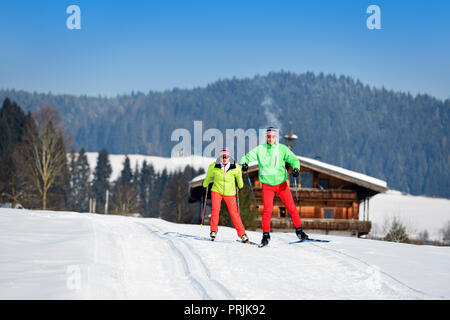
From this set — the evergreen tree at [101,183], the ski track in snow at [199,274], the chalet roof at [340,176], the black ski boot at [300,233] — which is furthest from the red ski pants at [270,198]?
the evergreen tree at [101,183]

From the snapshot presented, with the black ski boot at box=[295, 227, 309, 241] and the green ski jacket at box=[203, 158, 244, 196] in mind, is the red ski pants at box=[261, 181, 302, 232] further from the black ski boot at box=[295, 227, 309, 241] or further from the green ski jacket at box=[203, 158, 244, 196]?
the green ski jacket at box=[203, 158, 244, 196]

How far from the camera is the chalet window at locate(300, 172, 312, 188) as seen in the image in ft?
121

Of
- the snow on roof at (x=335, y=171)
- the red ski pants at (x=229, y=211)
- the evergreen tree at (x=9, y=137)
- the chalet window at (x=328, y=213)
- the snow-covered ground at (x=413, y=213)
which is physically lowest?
the snow-covered ground at (x=413, y=213)

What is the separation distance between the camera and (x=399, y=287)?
6.38 m

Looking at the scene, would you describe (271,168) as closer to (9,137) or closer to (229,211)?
(229,211)

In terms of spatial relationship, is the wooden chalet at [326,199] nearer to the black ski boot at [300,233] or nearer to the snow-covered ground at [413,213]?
the black ski boot at [300,233]

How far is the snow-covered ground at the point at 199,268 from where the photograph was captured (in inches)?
227

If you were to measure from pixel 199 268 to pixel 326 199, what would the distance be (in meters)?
30.5

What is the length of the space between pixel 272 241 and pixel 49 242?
4.36 meters

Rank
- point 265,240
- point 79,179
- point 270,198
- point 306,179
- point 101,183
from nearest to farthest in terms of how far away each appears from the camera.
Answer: point 265,240, point 270,198, point 306,179, point 101,183, point 79,179

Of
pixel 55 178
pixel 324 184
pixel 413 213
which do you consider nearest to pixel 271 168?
pixel 324 184

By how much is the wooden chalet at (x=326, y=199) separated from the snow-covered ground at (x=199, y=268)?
83.2 feet

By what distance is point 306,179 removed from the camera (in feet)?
122
